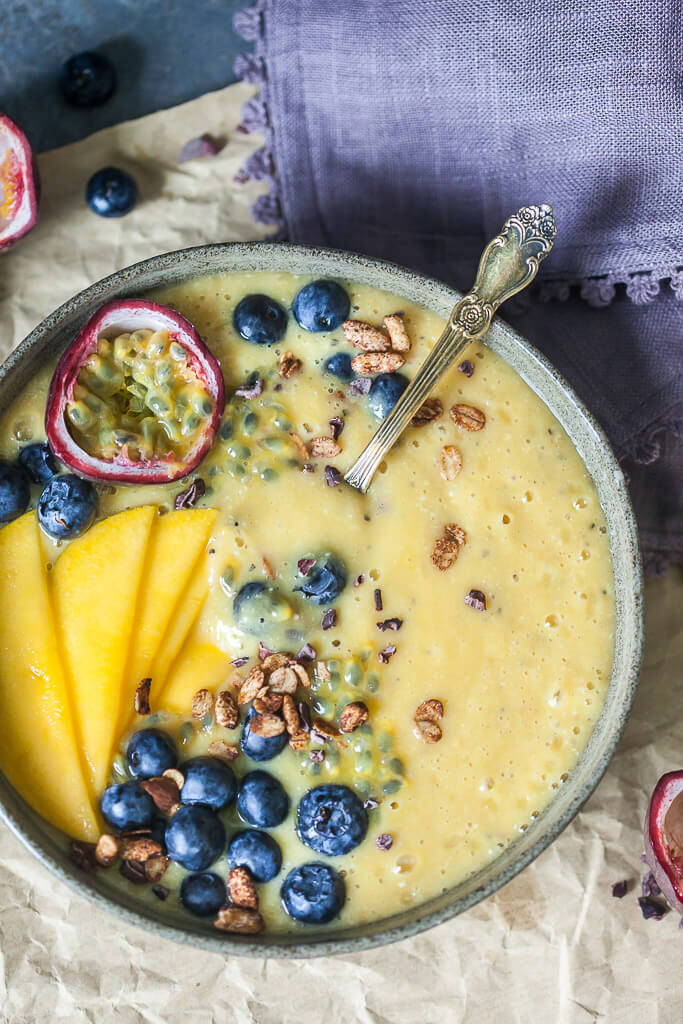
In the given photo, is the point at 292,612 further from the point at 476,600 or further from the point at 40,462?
the point at 40,462

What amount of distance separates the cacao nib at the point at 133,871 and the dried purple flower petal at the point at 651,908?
0.97 meters

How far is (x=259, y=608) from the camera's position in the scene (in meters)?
1.55

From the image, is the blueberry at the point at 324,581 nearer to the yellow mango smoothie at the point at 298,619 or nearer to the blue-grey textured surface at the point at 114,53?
the yellow mango smoothie at the point at 298,619

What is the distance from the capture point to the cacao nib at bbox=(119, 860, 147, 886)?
1.57m

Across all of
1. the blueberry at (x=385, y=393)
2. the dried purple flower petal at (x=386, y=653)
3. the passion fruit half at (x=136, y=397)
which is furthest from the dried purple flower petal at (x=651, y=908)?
the passion fruit half at (x=136, y=397)

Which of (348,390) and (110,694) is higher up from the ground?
(348,390)

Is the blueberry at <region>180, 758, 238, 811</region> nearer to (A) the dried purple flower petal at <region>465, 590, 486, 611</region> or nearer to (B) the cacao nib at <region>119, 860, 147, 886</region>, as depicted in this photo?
(B) the cacao nib at <region>119, 860, 147, 886</region>

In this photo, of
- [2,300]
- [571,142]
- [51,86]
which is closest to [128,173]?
[51,86]

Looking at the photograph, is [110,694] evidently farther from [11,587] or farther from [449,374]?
[449,374]

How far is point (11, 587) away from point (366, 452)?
Answer: 2.09ft

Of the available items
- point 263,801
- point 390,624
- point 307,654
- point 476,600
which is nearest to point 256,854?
point 263,801

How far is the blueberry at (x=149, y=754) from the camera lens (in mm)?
1549

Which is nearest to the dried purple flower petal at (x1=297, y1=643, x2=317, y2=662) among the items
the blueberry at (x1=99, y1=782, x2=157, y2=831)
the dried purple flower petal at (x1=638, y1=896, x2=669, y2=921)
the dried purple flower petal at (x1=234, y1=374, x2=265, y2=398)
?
the blueberry at (x1=99, y1=782, x2=157, y2=831)

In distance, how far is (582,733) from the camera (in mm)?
1653
